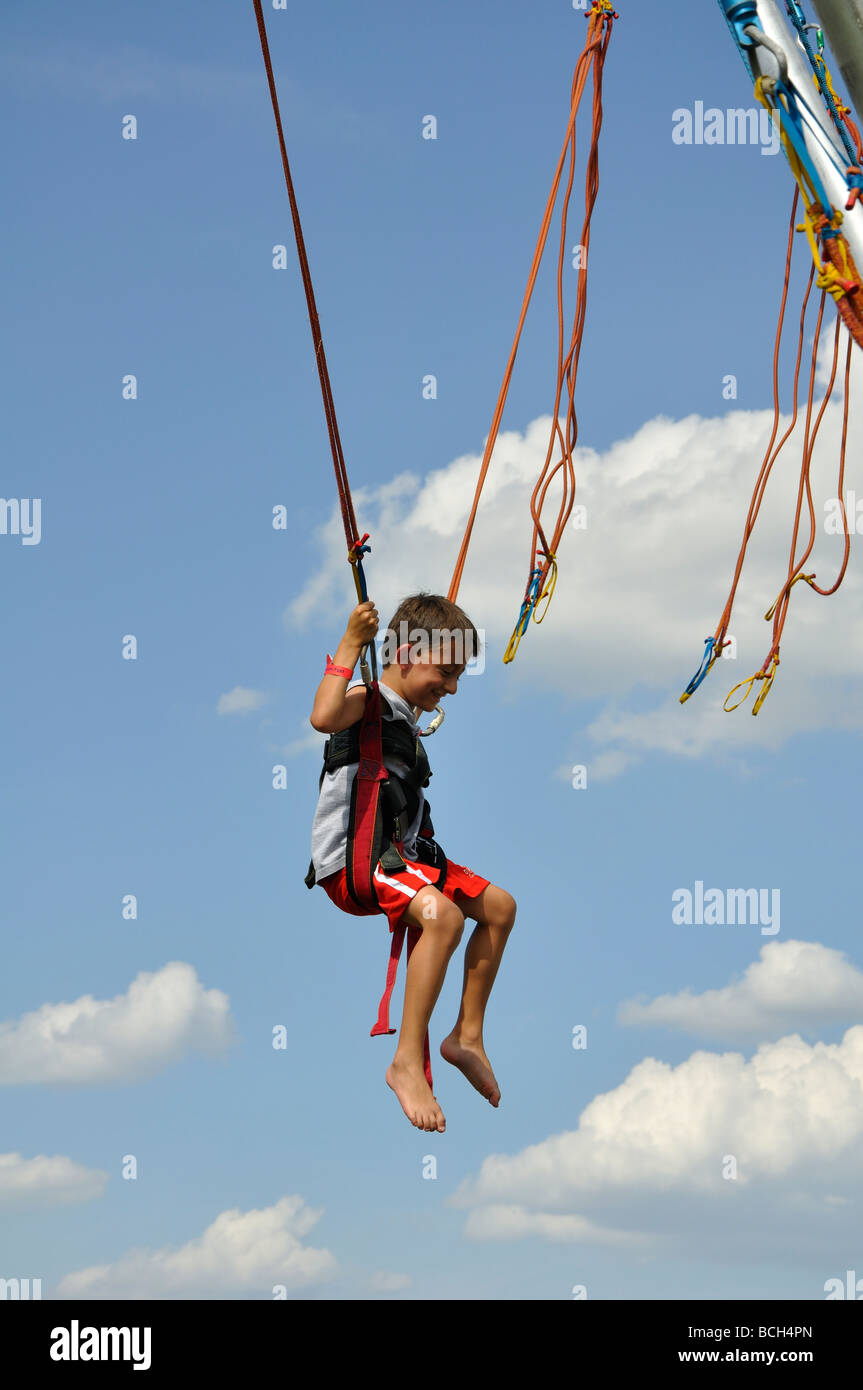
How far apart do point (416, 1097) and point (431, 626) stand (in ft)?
6.35

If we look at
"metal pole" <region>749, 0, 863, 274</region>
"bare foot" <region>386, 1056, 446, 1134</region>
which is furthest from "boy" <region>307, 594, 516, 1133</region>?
"metal pole" <region>749, 0, 863, 274</region>

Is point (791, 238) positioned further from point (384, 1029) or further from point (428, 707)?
point (384, 1029)

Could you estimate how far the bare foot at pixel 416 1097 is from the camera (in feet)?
18.9

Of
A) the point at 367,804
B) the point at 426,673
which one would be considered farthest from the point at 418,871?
the point at 426,673

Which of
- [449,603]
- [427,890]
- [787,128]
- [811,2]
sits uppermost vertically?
[811,2]

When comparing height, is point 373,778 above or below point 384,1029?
above

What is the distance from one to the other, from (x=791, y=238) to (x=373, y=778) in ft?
11.9

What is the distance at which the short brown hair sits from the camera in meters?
6.34

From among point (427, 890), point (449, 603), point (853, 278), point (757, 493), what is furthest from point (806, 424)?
point (427, 890)

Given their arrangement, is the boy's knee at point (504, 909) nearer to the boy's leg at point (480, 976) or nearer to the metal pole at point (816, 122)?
the boy's leg at point (480, 976)

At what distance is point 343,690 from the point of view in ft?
19.0

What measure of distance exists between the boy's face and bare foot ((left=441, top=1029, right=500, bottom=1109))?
57.5 inches

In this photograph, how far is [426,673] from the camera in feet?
20.7

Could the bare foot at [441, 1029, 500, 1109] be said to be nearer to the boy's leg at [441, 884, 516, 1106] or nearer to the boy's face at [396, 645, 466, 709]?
the boy's leg at [441, 884, 516, 1106]
